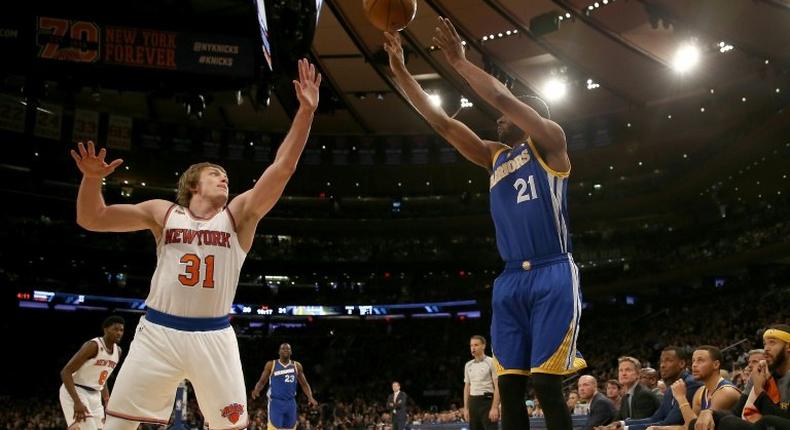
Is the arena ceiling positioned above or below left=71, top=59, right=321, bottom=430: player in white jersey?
above

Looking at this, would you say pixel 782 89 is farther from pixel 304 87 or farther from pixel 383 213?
pixel 304 87

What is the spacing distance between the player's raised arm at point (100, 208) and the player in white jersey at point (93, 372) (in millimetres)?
4378

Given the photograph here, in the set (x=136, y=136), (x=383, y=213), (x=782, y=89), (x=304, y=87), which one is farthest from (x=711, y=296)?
(x=304, y=87)

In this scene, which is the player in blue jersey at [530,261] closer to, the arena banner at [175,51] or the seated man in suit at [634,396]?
the seated man in suit at [634,396]

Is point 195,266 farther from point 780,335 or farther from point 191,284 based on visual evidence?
point 780,335

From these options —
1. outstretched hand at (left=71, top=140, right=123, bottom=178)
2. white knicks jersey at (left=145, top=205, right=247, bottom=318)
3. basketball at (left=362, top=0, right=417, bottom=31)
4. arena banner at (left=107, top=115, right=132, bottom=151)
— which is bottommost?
white knicks jersey at (left=145, top=205, right=247, bottom=318)

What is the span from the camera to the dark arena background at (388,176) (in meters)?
14.2

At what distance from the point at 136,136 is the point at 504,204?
28.1m

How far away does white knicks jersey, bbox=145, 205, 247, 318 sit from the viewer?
3.93 m

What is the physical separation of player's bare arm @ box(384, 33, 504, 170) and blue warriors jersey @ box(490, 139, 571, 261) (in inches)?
12.4

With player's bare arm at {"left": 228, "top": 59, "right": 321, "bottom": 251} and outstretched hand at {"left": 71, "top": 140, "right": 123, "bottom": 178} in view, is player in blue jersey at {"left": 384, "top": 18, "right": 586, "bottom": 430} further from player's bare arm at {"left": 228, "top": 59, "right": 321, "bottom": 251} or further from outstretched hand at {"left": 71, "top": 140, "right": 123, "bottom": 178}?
outstretched hand at {"left": 71, "top": 140, "right": 123, "bottom": 178}

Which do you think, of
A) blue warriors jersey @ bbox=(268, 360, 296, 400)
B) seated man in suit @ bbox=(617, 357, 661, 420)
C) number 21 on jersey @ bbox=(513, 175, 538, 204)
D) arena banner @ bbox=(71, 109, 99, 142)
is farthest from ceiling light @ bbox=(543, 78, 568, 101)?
number 21 on jersey @ bbox=(513, 175, 538, 204)

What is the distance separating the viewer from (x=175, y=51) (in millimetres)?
12984

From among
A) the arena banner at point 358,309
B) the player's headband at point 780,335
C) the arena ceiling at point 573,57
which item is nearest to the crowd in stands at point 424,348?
the arena banner at point 358,309
